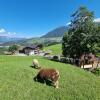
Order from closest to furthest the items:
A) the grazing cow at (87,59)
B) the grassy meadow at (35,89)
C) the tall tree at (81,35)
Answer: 1. the grassy meadow at (35,89)
2. the tall tree at (81,35)
3. the grazing cow at (87,59)

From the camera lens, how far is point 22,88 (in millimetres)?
21016

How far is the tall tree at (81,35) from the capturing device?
55.5m

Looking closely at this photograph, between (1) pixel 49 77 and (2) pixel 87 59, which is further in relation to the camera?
(2) pixel 87 59

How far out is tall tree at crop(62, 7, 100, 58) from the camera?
55.5m

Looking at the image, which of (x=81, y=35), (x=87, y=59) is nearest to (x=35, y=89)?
(x=81, y=35)

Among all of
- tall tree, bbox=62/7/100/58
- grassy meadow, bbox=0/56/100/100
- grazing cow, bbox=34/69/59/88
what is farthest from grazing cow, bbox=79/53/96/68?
grazing cow, bbox=34/69/59/88

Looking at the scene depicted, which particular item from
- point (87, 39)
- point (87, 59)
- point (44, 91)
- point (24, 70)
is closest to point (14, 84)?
point (44, 91)

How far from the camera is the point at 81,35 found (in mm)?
56594

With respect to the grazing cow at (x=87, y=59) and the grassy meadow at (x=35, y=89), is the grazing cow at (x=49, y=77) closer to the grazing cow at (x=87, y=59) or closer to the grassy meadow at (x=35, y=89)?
the grassy meadow at (x=35, y=89)

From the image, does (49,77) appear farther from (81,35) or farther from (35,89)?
(81,35)

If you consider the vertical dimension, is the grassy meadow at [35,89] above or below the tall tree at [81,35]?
below

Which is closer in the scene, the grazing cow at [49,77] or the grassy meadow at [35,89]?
the grassy meadow at [35,89]

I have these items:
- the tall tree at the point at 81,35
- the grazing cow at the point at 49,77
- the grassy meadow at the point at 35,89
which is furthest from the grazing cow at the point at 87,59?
the grazing cow at the point at 49,77

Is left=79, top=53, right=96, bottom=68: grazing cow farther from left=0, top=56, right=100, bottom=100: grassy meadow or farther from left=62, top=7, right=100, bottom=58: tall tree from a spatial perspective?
left=0, top=56, right=100, bottom=100: grassy meadow
